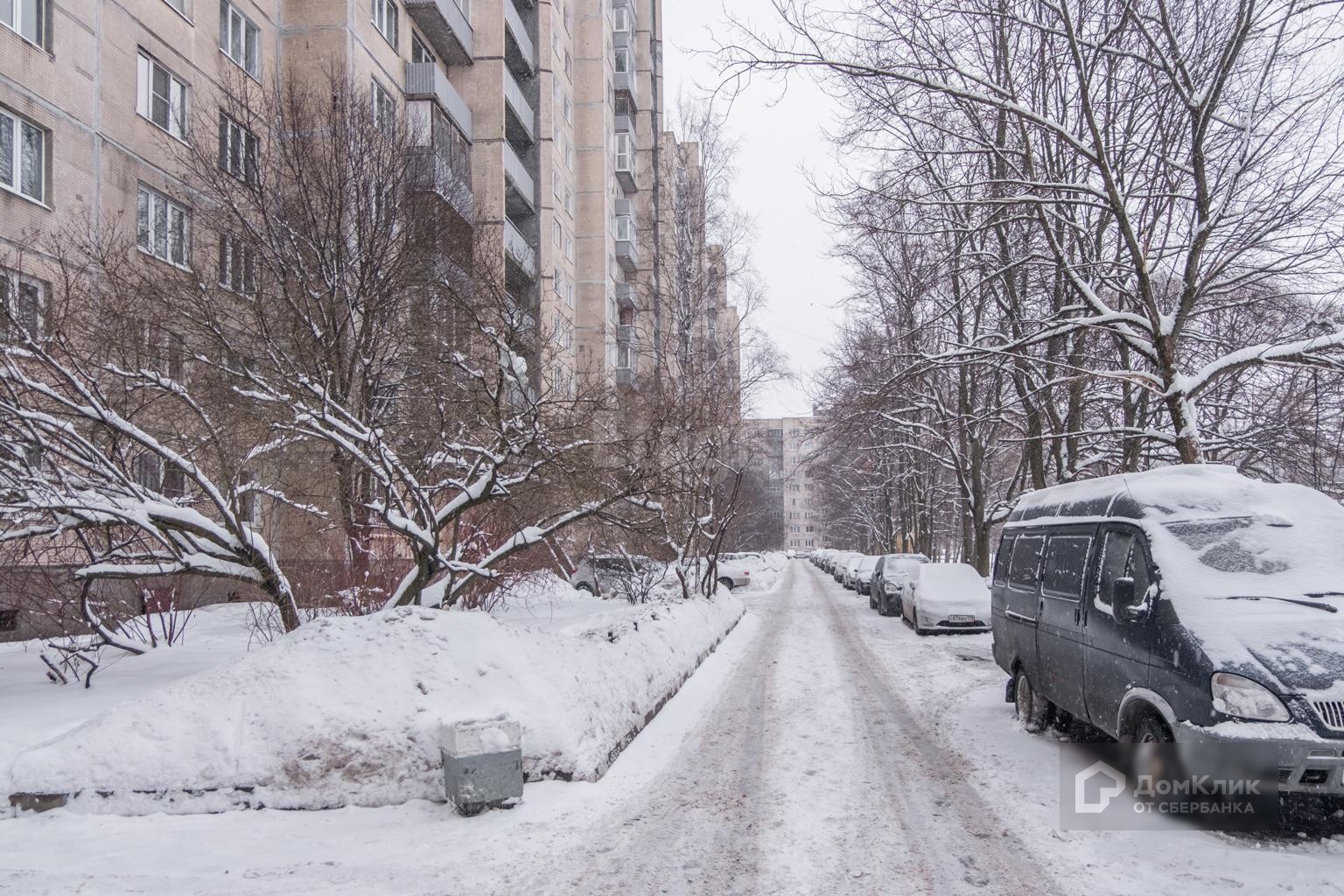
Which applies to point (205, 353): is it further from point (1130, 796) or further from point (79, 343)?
point (1130, 796)

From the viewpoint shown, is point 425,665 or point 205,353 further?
point 205,353

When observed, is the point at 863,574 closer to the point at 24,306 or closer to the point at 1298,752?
the point at 24,306

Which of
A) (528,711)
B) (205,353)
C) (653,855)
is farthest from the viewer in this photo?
(205,353)

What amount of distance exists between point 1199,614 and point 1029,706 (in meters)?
3.22

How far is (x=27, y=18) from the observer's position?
14.6 meters

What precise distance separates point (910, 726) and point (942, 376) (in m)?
19.0

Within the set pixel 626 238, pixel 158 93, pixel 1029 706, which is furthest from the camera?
pixel 626 238

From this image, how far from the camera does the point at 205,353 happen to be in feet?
33.8

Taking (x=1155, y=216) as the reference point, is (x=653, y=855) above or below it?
below

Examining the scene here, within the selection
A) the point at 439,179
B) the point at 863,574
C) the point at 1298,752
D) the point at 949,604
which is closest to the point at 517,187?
the point at 439,179

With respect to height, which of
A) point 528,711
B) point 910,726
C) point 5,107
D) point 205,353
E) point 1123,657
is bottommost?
point 910,726

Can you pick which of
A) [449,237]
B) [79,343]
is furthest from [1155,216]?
[79,343]

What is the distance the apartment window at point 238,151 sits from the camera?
436 inches

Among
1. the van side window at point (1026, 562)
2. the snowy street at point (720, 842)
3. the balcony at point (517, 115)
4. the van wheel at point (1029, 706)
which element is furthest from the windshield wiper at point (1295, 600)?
the balcony at point (517, 115)
